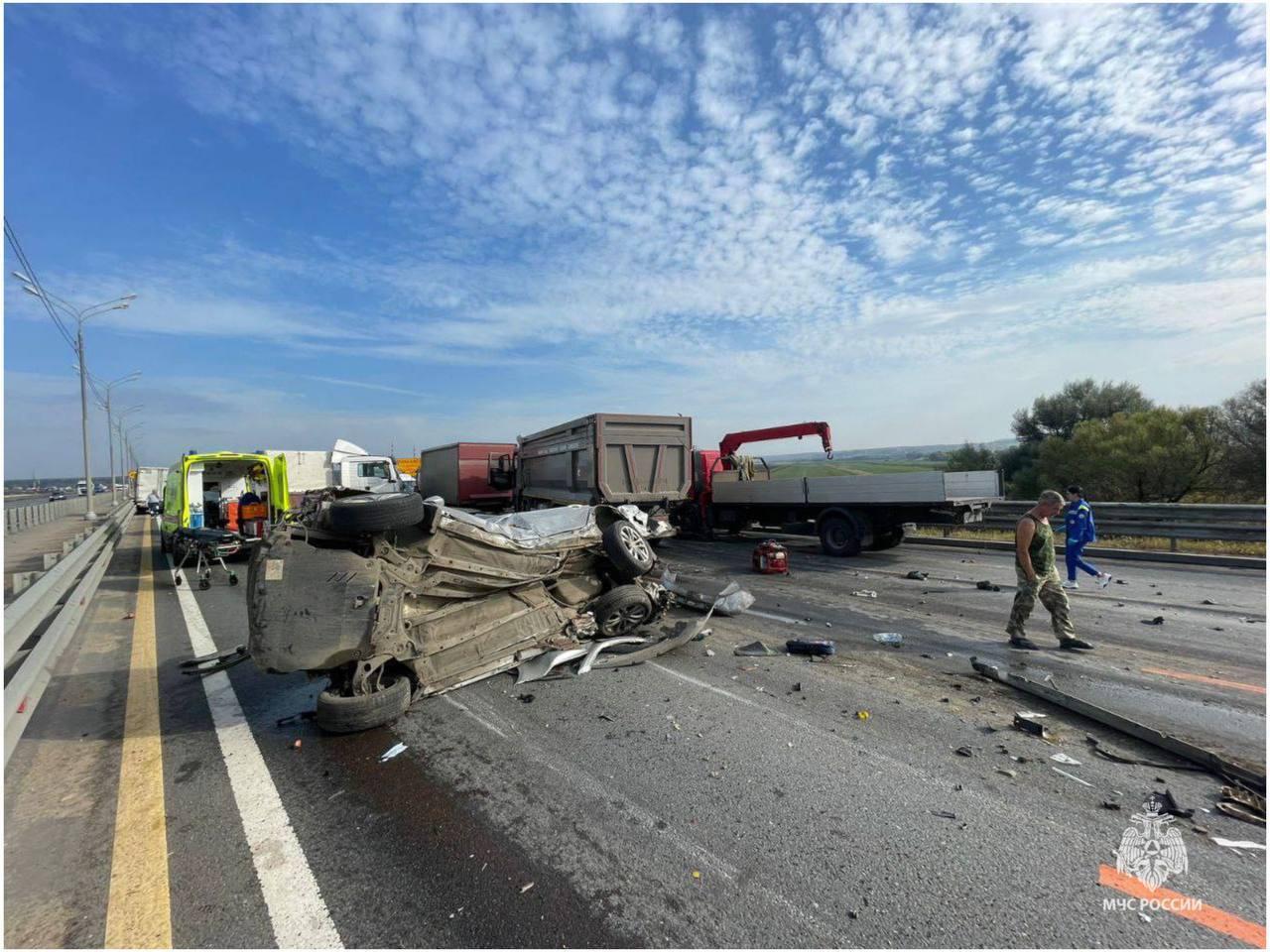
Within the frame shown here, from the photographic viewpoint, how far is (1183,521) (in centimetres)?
1073

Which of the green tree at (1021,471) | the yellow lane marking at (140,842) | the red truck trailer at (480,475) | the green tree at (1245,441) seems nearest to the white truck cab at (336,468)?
the red truck trailer at (480,475)

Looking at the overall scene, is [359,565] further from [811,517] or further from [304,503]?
[811,517]

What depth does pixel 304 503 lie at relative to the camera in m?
5.46

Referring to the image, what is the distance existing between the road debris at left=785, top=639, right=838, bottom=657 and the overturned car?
3.62 feet

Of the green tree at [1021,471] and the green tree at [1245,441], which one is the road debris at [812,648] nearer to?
the green tree at [1021,471]

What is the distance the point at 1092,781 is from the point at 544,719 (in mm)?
3200

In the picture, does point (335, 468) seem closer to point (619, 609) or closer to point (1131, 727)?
point (619, 609)

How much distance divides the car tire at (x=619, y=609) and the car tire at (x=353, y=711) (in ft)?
7.08

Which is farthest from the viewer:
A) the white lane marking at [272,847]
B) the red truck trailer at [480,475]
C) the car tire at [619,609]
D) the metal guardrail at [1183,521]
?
Answer: the red truck trailer at [480,475]

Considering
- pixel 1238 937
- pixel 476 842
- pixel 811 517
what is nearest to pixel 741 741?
pixel 476 842

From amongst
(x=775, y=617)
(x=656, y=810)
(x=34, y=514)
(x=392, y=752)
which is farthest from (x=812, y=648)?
(x=34, y=514)

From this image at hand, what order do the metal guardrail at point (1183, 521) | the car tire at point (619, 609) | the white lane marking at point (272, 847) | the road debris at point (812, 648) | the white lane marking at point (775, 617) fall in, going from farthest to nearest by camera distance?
the metal guardrail at point (1183, 521) → the white lane marking at point (775, 617) → the car tire at point (619, 609) → the road debris at point (812, 648) → the white lane marking at point (272, 847)

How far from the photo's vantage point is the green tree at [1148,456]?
18.9 m

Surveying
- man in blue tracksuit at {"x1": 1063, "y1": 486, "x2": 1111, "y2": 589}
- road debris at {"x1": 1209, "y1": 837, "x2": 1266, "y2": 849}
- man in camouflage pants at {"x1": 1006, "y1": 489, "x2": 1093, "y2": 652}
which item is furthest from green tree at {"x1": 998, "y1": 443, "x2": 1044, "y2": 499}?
road debris at {"x1": 1209, "y1": 837, "x2": 1266, "y2": 849}
